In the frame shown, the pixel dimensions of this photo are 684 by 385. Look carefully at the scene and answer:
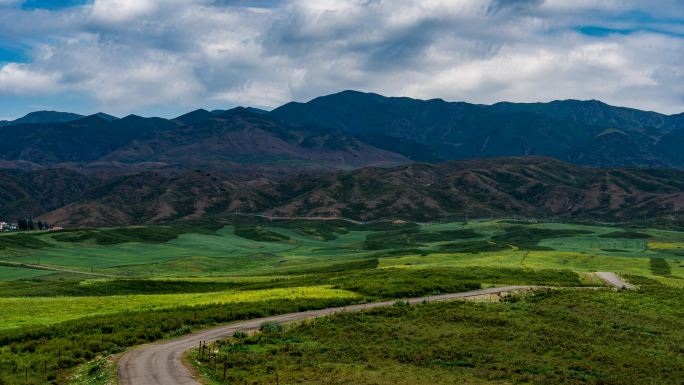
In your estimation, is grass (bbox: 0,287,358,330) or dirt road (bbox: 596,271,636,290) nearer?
grass (bbox: 0,287,358,330)

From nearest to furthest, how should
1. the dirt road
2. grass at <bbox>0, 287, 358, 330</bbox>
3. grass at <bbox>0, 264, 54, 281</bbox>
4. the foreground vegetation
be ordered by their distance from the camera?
the foreground vegetation → grass at <bbox>0, 287, 358, 330</bbox> → the dirt road → grass at <bbox>0, 264, 54, 281</bbox>

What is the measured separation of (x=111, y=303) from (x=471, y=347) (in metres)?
48.2

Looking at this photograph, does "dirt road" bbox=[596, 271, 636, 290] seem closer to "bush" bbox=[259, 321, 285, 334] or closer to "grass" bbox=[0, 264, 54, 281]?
"bush" bbox=[259, 321, 285, 334]

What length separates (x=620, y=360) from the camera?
49.8 meters

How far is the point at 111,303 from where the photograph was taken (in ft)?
262

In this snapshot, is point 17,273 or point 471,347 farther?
point 17,273

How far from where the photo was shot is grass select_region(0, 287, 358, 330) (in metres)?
69.0

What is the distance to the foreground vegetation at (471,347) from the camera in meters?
44.1

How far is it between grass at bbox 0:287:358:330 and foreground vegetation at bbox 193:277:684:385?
52.4ft

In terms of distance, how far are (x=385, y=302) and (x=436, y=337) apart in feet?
67.1

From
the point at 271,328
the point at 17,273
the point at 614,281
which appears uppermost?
the point at 271,328

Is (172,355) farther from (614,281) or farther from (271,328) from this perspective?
(614,281)

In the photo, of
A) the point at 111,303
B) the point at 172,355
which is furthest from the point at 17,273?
the point at 172,355

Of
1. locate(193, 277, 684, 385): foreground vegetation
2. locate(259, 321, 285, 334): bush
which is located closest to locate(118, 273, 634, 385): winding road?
locate(259, 321, 285, 334): bush
